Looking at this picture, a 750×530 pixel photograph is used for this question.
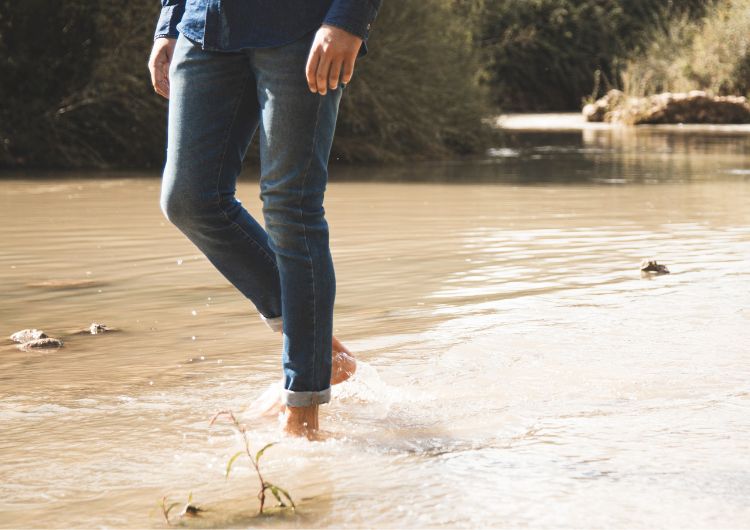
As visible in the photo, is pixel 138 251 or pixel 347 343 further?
pixel 138 251

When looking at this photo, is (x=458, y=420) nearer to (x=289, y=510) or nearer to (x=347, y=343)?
(x=289, y=510)

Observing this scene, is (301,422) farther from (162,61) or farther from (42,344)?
(42,344)

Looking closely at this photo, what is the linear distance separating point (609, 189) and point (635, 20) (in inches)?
805

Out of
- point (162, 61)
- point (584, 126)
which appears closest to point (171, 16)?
point (162, 61)

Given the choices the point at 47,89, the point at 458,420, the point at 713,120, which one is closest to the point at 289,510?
the point at 458,420

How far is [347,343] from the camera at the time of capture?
4.09m

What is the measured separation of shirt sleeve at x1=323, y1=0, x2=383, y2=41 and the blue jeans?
97 mm

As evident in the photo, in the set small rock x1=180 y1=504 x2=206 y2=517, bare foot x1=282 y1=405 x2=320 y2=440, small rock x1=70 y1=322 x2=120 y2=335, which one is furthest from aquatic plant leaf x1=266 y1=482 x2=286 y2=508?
small rock x1=70 y1=322 x2=120 y2=335

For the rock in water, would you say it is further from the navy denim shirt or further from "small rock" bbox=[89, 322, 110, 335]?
the navy denim shirt

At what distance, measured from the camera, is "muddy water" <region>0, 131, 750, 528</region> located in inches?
97.9

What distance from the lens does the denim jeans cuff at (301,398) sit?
294 cm

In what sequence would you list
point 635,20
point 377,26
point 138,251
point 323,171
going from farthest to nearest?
point 635,20 < point 377,26 < point 138,251 < point 323,171

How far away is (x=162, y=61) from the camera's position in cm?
333

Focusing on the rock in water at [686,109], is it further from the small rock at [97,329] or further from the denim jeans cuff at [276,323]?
the denim jeans cuff at [276,323]
